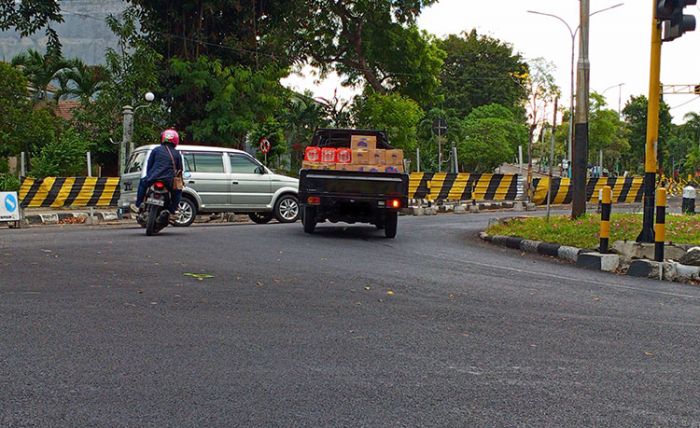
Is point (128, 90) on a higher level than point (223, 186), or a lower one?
higher

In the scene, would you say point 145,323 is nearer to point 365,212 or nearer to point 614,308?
point 614,308

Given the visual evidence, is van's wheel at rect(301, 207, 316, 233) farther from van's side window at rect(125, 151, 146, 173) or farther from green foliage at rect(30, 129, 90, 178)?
green foliage at rect(30, 129, 90, 178)

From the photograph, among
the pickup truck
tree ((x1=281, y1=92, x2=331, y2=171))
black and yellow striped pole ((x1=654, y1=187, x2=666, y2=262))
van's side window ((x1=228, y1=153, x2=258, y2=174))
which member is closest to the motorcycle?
the pickup truck

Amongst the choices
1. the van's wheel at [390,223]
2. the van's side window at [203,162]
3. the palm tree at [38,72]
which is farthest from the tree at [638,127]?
the van's wheel at [390,223]

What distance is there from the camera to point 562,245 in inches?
486

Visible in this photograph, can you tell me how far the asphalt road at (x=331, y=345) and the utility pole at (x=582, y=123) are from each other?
6.72 metres

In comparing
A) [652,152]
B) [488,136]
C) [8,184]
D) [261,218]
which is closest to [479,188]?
[261,218]

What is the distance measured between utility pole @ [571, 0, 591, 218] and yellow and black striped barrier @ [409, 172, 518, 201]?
46.3ft

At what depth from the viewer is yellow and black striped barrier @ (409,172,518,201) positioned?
1192 inches

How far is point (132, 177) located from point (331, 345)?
1278cm

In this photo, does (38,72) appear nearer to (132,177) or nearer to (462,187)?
(462,187)

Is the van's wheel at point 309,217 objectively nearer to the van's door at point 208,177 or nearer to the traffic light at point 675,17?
the van's door at point 208,177

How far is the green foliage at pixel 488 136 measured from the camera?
6469 centimetres

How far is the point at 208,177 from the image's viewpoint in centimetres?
1775
